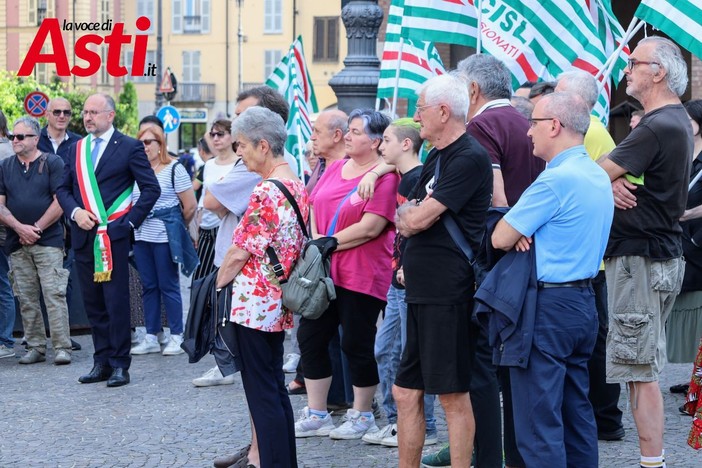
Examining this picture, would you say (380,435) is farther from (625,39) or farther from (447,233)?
(625,39)

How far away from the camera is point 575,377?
16.7 ft

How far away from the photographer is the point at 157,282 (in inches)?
408

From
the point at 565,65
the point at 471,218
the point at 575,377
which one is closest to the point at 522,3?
the point at 565,65

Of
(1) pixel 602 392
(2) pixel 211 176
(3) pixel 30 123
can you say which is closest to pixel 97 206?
(2) pixel 211 176

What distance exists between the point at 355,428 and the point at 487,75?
2.40 m

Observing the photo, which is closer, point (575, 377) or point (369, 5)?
point (575, 377)

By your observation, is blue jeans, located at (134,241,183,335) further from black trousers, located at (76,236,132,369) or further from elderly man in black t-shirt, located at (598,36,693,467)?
elderly man in black t-shirt, located at (598,36,693,467)

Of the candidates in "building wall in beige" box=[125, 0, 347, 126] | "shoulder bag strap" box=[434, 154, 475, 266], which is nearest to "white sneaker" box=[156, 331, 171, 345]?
"shoulder bag strap" box=[434, 154, 475, 266]

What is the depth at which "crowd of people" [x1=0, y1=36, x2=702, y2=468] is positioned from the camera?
492 cm

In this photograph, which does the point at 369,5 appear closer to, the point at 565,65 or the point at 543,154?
the point at 565,65

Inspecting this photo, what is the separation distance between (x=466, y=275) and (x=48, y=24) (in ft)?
64.4

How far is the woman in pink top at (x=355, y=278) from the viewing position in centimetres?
697

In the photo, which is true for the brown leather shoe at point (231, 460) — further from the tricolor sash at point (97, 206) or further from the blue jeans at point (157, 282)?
the blue jeans at point (157, 282)

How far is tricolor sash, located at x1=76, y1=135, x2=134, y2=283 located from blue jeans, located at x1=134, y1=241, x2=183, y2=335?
1391mm
